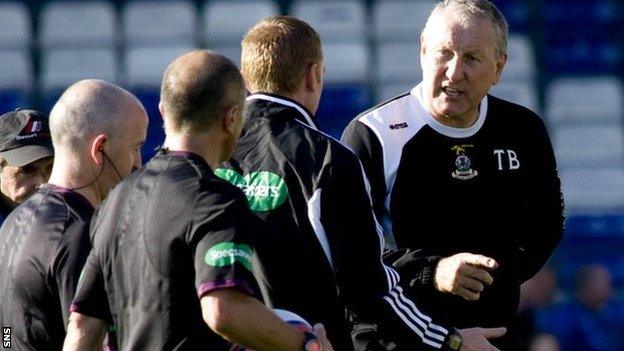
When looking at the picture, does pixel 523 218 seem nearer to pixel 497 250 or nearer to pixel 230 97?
pixel 497 250

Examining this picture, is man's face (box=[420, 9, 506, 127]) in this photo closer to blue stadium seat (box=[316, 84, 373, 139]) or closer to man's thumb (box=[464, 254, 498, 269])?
man's thumb (box=[464, 254, 498, 269])

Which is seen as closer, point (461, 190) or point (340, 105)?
point (461, 190)

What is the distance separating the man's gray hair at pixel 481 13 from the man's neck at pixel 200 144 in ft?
4.56

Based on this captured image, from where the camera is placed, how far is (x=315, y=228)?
17.4 feet

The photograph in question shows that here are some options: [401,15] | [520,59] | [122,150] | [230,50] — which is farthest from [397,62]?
[122,150]

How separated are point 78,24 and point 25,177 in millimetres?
5750

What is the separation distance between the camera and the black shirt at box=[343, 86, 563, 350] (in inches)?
234

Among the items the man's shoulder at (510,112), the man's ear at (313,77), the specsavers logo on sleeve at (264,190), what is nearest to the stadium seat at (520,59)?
the man's shoulder at (510,112)

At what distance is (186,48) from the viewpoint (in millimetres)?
11875

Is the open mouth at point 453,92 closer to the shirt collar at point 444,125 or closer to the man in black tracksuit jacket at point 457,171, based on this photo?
the man in black tracksuit jacket at point 457,171

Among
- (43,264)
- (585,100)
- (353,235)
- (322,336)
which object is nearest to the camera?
(322,336)

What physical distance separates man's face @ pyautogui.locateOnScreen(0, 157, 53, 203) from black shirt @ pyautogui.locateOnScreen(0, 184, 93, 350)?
0.68 metres

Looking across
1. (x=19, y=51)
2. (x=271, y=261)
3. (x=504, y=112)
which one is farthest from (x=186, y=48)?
(x=271, y=261)

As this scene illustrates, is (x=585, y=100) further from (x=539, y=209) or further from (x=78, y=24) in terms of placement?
(x=539, y=209)
